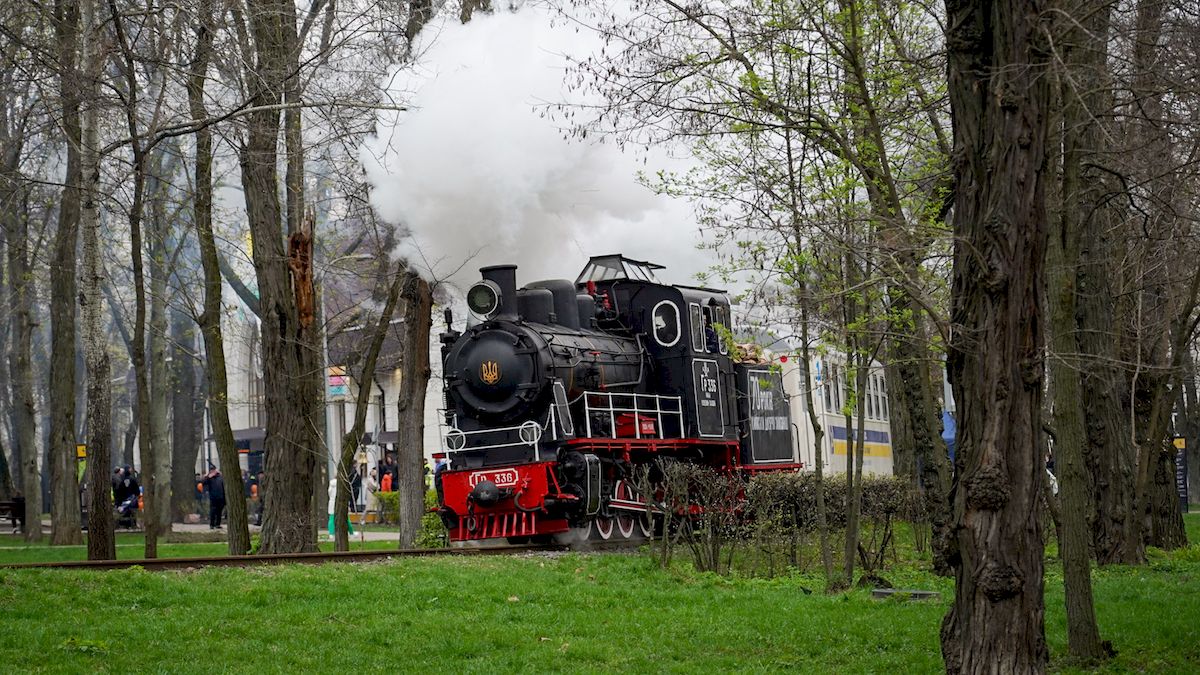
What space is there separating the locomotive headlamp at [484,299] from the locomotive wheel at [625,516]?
335 cm

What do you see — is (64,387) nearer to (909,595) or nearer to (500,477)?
(500,477)

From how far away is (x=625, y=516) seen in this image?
65.9 feet

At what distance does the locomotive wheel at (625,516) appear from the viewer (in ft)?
64.3

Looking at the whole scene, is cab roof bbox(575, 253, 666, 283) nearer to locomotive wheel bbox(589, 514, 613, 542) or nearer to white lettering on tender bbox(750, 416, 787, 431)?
white lettering on tender bbox(750, 416, 787, 431)

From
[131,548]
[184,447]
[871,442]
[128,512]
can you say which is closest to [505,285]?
[131,548]

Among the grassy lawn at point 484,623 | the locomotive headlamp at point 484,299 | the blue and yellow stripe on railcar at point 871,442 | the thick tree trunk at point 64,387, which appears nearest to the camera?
the grassy lawn at point 484,623

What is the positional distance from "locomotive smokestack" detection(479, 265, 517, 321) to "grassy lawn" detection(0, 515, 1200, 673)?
6.56 metres

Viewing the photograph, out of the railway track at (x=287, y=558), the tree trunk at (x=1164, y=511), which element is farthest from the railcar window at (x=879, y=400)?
the railway track at (x=287, y=558)

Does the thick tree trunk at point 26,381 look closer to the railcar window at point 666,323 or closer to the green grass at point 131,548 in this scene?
the green grass at point 131,548

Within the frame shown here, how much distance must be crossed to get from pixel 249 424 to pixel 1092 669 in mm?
54096

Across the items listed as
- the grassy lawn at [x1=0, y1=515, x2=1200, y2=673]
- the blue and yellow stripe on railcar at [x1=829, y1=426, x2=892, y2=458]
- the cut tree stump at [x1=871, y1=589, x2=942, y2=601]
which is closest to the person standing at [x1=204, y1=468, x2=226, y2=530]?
the blue and yellow stripe on railcar at [x1=829, y1=426, x2=892, y2=458]

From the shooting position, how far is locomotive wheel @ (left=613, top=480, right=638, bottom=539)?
19.6 meters

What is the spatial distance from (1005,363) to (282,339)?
42.3 feet

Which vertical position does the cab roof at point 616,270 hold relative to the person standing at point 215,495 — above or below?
above
